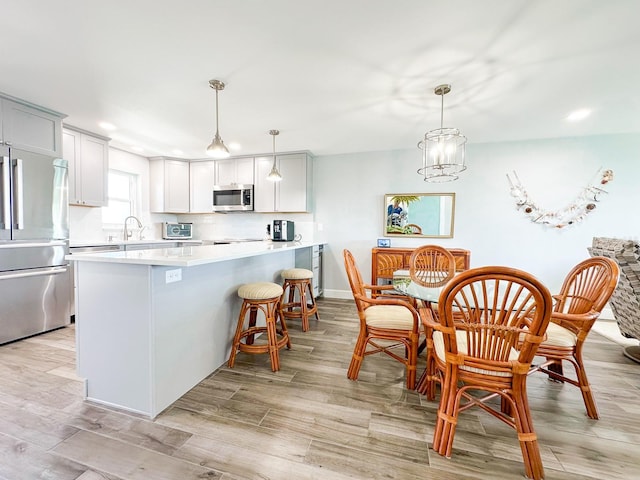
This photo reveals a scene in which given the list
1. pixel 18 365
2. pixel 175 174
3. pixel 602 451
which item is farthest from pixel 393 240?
pixel 18 365

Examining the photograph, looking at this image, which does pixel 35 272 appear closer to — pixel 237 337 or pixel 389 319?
pixel 237 337

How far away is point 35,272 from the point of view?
260 centimetres

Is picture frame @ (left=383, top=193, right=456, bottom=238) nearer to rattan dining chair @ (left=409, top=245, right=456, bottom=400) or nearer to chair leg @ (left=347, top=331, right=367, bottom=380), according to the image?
rattan dining chair @ (left=409, top=245, right=456, bottom=400)

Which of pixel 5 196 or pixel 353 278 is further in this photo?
pixel 5 196

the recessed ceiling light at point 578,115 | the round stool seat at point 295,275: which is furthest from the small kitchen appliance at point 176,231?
the recessed ceiling light at point 578,115

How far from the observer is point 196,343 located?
183 centimetres

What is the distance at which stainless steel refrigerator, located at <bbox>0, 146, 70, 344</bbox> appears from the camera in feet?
7.95

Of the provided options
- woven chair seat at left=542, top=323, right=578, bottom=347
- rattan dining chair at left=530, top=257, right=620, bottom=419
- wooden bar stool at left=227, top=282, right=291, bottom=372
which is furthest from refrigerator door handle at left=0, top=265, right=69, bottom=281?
woven chair seat at left=542, top=323, right=578, bottom=347

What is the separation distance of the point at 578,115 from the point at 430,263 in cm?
233

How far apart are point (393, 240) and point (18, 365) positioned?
169 inches

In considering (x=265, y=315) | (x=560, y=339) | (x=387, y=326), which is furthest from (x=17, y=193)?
(x=560, y=339)

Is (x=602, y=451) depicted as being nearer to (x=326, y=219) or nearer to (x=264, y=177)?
(x=326, y=219)

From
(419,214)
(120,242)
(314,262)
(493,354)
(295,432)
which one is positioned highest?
(419,214)

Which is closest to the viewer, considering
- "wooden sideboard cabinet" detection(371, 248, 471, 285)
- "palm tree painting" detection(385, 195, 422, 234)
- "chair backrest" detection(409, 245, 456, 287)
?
"chair backrest" detection(409, 245, 456, 287)
